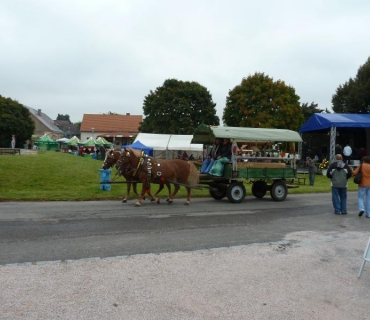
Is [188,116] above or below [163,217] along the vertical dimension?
above

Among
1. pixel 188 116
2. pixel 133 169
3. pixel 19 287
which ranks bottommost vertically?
pixel 19 287

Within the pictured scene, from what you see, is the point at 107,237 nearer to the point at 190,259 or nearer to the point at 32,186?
the point at 190,259

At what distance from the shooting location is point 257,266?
19.1 ft

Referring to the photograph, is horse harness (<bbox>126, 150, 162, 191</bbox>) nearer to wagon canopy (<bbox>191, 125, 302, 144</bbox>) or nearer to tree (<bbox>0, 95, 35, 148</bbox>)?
wagon canopy (<bbox>191, 125, 302, 144</bbox>)

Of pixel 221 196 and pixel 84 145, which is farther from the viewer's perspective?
pixel 84 145

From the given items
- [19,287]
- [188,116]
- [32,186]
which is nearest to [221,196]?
[32,186]

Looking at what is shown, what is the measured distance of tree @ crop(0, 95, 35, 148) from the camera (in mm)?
51531

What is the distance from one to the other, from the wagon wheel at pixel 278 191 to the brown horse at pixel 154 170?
10.1ft

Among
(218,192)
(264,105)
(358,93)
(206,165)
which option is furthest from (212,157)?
(264,105)

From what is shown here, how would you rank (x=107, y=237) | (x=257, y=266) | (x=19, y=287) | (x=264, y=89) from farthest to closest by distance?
(x=264, y=89) < (x=107, y=237) < (x=257, y=266) < (x=19, y=287)

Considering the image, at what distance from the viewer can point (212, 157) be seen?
539 inches

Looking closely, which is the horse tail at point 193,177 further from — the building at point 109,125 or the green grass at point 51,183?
the building at point 109,125

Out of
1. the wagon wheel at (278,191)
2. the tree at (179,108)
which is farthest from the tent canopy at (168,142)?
the wagon wheel at (278,191)

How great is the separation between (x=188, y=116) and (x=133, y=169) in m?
41.4
